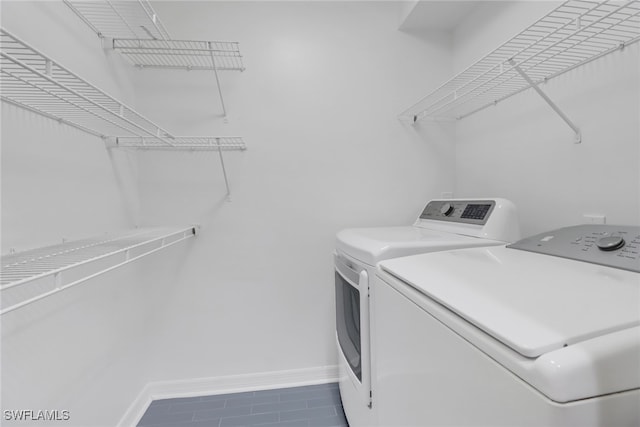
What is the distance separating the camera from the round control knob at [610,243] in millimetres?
798

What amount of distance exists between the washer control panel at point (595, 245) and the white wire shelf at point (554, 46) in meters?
0.59

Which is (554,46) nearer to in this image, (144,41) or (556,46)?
(556,46)

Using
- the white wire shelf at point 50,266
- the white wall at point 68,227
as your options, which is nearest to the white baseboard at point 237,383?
the white wall at point 68,227

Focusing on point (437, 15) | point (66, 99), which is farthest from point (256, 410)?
point (437, 15)

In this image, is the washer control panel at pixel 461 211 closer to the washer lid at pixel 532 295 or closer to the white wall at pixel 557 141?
the white wall at pixel 557 141

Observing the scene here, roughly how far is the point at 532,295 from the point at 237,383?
1874mm


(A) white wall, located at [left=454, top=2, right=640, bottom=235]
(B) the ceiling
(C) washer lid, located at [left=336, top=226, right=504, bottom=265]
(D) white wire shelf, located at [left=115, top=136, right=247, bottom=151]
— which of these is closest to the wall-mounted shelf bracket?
(D) white wire shelf, located at [left=115, top=136, right=247, bottom=151]

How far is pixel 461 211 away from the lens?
4.99 ft

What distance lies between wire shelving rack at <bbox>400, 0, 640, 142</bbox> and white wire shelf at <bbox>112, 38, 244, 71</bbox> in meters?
1.21

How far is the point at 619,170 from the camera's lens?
1.06 meters

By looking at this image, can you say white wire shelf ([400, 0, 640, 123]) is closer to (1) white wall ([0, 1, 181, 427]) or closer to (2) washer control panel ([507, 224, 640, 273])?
(2) washer control panel ([507, 224, 640, 273])

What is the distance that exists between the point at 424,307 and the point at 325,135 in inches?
57.9

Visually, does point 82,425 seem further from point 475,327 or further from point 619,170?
point 619,170

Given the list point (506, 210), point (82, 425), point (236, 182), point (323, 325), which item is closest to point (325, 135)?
point (236, 182)
